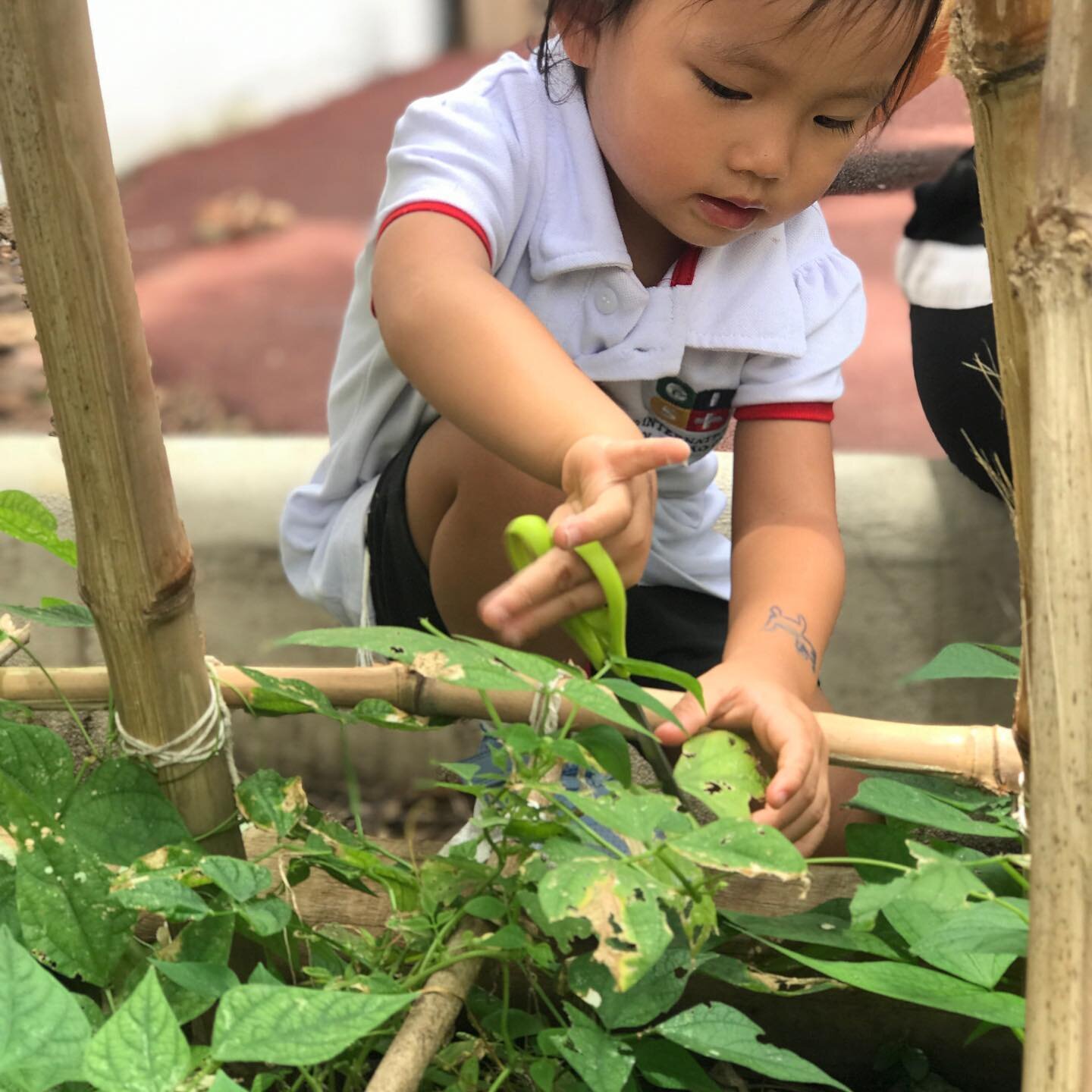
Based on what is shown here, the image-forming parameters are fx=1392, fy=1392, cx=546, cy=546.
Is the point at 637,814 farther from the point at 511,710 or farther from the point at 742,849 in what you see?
the point at 511,710

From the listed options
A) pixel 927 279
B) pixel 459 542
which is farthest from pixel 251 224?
pixel 459 542

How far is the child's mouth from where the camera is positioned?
812 mm

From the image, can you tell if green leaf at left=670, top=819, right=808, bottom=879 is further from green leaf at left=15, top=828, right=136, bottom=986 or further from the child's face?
the child's face

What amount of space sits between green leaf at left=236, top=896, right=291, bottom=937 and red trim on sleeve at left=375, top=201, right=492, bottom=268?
0.42 metres

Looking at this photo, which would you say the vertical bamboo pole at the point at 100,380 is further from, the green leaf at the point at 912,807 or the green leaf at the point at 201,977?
the green leaf at the point at 912,807

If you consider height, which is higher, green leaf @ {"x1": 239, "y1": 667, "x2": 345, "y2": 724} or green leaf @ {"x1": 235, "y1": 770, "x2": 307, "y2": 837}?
green leaf @ {"x1": 239, "y1": 667, "x2": 345, "y2": 724}

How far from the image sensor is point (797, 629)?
0.80 m

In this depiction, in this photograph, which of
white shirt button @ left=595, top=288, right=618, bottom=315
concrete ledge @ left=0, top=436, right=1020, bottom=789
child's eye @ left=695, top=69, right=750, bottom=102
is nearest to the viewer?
child's eye @ left=695, top=69, right=750, bottom=102

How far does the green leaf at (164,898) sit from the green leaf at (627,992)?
0.48ft

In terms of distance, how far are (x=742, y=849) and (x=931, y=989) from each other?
10 cm

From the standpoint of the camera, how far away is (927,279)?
1.26 metres

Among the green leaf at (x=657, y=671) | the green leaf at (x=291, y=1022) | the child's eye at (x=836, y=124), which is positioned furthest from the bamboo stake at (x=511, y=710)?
the child's eye at (x=836, y=124)

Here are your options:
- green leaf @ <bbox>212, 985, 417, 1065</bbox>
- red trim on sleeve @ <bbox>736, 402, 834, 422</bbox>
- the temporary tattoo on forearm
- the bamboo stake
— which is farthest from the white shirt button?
green leaf @ <bbox>212, 985, 417, 1065</bbox>

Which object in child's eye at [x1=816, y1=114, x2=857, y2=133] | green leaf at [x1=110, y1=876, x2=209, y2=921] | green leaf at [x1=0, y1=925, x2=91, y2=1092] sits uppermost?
child's eye at [x1=816, y1=114, x2=857, y2=133]
